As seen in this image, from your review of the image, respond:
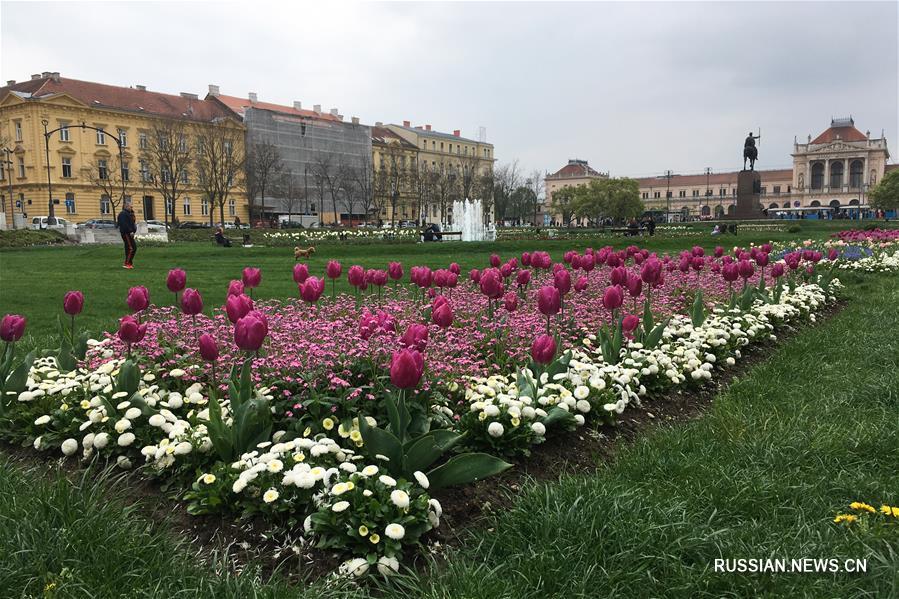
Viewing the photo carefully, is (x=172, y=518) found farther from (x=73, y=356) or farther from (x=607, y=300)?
(x=607, y=300)

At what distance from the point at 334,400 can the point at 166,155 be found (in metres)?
49.8

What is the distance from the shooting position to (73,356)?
448 centimetres

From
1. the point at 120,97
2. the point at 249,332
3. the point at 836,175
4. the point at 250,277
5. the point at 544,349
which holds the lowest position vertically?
the point at 544,349

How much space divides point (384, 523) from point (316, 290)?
238cm

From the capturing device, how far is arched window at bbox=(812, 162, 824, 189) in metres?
111

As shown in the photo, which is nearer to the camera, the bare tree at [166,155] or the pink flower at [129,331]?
the pink flower at [129,331]

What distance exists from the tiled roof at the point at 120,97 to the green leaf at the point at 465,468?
222 ft

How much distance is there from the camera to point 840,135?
365 ft

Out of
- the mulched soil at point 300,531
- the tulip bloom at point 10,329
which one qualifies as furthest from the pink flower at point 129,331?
the tulip bloom at point 10,329

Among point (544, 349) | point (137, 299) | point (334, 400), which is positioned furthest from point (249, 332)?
point (137, 299)

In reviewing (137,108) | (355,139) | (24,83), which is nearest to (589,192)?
(355,139)

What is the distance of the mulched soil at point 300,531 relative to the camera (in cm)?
247

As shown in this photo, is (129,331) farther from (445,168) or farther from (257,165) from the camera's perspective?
(445,168)

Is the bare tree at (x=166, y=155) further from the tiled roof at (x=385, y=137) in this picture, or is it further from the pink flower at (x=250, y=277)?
the pink flower at (x=250, y=277)
